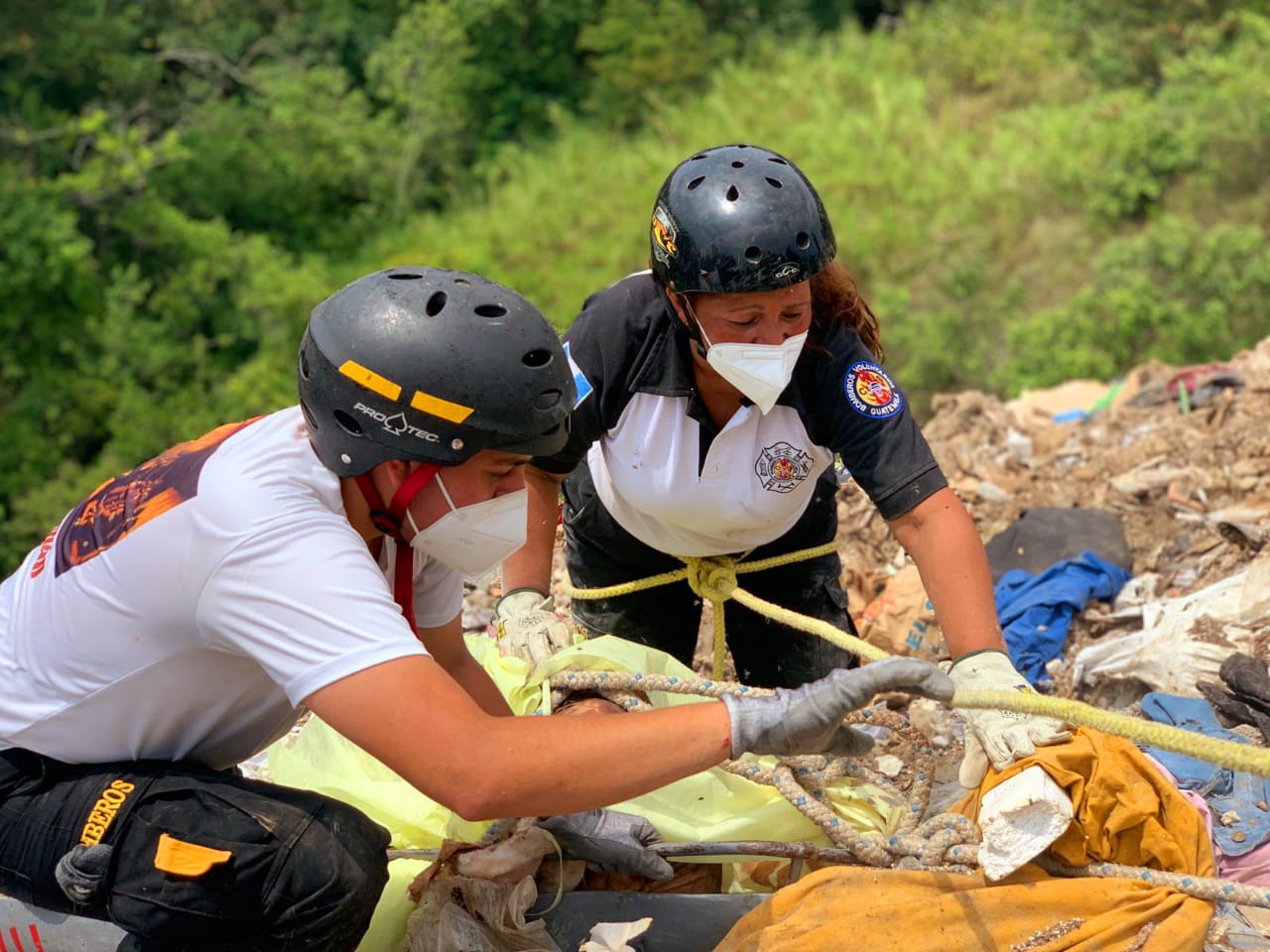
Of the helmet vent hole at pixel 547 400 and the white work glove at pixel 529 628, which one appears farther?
the white work glove at pixel 529 628

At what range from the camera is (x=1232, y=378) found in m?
6.23

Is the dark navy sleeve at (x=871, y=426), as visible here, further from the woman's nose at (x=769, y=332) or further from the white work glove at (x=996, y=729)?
the white work glove at (x=996, y=729)

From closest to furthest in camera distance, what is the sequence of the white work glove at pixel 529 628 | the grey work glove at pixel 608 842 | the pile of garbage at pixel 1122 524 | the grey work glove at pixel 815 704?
the grey work glove at pixel 815 704 → the grey work glove at pixel 608 842 → the white work glove at pixel 529 628 → the pile of garbage at pixel 1122 524

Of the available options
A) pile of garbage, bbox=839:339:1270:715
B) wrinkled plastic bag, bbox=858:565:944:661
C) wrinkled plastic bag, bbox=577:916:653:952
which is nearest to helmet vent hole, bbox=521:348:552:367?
wrinkled plastic bag, bbox=577:916:653:952

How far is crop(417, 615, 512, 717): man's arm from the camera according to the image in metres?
2.55

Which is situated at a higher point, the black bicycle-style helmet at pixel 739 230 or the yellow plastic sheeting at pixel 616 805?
the black bicycle-style helmet at pixel 739 230

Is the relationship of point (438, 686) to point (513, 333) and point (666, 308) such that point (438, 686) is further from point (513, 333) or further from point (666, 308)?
point (666, 308)

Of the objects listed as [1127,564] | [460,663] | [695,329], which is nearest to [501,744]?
[460,663]

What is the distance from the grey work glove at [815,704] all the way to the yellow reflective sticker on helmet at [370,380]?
0.74 meters

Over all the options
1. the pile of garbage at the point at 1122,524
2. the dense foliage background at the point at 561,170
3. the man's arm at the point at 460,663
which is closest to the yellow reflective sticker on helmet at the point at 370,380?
the man's arm at the point at 460,663

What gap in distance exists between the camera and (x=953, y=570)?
2701 mm

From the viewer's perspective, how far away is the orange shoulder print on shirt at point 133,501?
6.80ft

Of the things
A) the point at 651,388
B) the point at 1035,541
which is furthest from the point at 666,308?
the point at 1035,541

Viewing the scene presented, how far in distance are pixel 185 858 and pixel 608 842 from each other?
0.77 m
